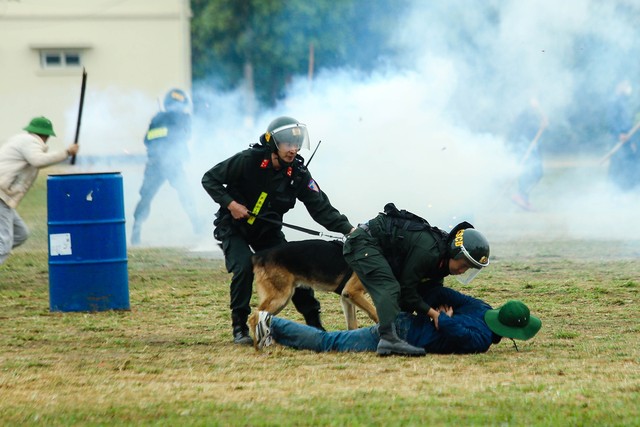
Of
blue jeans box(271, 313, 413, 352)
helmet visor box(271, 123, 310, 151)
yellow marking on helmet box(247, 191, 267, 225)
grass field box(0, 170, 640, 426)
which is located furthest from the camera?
yellow marking on helmet box(247, 191, 267, 225)

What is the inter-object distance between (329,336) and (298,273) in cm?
53

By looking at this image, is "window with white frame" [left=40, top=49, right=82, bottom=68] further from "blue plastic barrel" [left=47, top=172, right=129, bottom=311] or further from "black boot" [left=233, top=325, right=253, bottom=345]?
"black boot" [left=233, top=325, right=253, bottom=345]

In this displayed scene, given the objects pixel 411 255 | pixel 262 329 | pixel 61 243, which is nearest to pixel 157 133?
pixel 61 243

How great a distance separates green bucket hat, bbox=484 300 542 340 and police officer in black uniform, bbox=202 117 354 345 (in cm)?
138

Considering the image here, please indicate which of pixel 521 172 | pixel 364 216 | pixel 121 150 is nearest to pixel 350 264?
pixel 364 216

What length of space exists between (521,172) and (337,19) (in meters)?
12.4

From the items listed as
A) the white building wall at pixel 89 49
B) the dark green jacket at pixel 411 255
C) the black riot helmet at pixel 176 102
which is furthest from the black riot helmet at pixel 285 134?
the white building wall at pixel 89 49

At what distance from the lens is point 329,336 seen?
26.9ft

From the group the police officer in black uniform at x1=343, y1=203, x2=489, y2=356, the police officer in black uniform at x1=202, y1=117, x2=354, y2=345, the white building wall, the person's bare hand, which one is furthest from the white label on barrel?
the white building wall

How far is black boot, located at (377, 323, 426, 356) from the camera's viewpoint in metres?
7.78

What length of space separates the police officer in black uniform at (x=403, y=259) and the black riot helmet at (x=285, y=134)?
86 cm

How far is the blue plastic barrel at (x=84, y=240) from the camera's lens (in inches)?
406

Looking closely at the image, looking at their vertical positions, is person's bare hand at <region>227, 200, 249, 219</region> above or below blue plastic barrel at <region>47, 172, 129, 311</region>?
above

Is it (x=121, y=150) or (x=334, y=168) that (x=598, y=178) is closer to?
(x=334, y=168)
